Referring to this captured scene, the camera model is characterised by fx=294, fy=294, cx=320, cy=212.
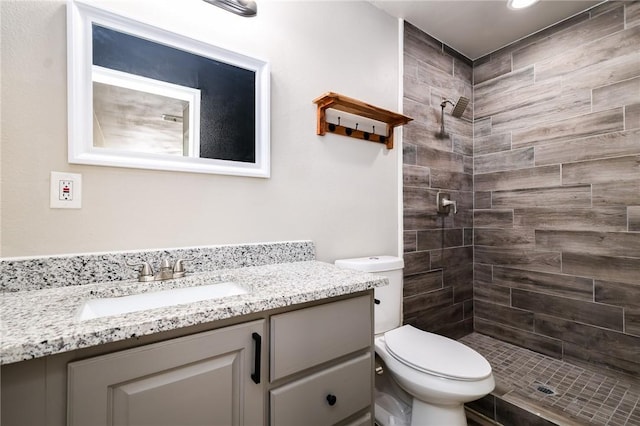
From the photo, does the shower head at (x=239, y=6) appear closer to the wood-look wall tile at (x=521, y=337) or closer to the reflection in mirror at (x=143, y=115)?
the reflection in mirror at (x=143, y=115)

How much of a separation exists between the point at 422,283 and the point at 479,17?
1.81 meters

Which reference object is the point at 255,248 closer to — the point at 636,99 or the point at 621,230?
the point at 621,230

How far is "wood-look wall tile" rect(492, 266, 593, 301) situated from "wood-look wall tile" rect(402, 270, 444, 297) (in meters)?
0.54

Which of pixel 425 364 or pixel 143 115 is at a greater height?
pixel 143 115

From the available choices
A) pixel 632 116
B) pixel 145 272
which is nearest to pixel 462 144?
pixel 632 116

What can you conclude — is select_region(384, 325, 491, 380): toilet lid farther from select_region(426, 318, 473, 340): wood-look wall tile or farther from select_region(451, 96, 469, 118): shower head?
select_region(451, 96, 469, 118): shower head

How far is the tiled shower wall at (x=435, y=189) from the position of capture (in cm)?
199

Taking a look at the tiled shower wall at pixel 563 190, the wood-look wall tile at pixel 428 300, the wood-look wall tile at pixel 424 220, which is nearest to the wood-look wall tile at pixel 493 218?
the tiled shower wall at pixel 563 190

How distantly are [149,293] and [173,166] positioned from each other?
48 cm

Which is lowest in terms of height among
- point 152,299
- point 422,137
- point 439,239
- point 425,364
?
point 425,364

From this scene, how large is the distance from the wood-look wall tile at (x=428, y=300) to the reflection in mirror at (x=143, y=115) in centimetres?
159

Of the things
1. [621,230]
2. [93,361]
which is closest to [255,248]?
[93,361]

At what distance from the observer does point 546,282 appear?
6.75 feet

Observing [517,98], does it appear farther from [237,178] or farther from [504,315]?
[237,178]
